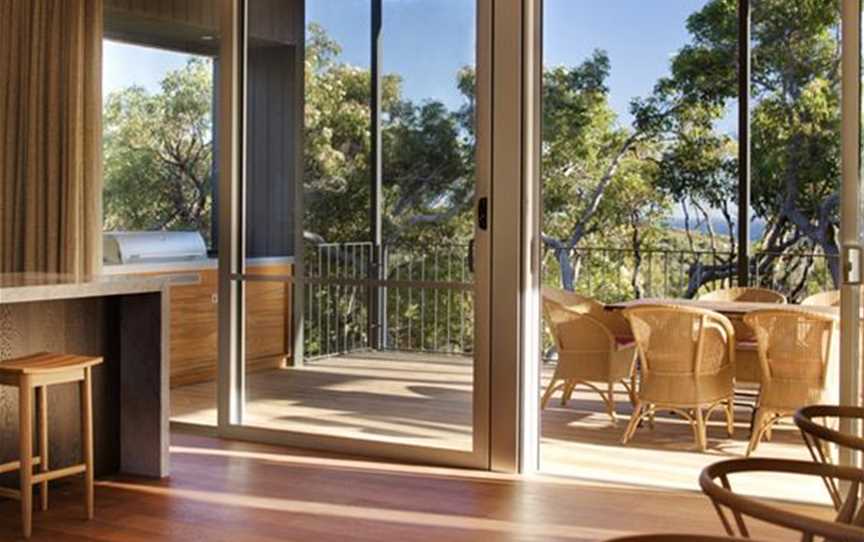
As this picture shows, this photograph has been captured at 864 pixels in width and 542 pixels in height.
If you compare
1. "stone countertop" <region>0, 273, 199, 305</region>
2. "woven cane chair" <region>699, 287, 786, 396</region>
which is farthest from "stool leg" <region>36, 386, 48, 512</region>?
"woven cane chair" <region>699, 287, 786, 396</region>

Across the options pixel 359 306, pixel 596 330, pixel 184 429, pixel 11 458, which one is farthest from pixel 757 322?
pixel 11 458

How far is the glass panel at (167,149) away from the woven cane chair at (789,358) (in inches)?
122

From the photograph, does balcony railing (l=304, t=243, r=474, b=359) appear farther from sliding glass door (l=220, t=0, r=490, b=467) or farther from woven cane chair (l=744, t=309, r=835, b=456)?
woven cane chair (l=744, t=309, r=835, b=456)

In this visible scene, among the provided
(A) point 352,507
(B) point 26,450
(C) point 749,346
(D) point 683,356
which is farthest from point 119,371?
(C) point 749,346

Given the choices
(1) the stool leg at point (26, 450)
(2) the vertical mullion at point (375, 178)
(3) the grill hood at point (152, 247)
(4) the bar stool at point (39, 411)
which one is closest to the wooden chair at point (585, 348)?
(2) the vertical mullion at point (375, 178)

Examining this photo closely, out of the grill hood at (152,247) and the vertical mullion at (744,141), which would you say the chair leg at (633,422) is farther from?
the grill hood at (152,247)

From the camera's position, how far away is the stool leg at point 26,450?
13.3 feet

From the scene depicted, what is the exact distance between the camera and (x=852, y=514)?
6.84 feet

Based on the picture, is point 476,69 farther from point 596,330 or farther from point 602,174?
point 602,174

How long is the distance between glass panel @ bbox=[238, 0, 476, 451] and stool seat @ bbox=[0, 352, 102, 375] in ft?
5.17

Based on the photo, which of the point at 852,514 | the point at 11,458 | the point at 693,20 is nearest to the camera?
the point at 852,514

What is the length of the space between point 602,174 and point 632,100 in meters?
0.54

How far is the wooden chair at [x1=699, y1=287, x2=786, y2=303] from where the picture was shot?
6.62 meters

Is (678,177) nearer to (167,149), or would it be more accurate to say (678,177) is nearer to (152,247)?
(167,149)
